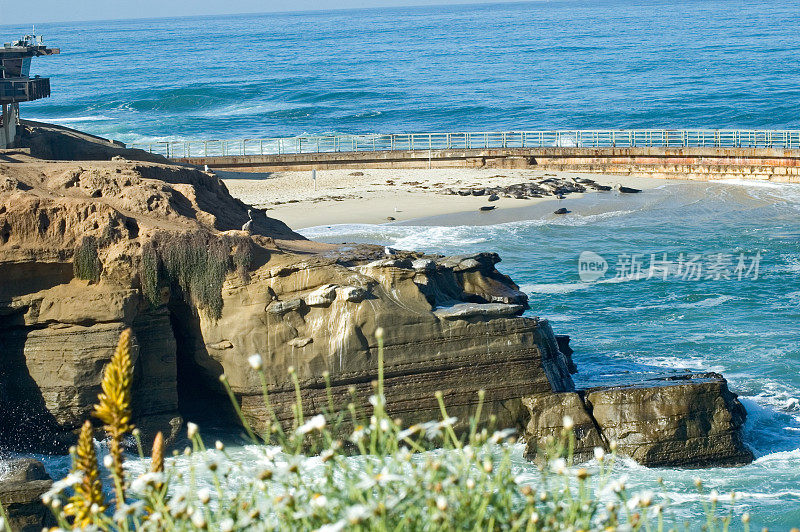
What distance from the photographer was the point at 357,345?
1518 cm

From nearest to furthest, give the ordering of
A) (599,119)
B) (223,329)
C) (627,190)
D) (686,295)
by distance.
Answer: (223,329), (686,295), (627,190), (599,119)

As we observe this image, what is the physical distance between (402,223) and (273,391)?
18356 millimetres

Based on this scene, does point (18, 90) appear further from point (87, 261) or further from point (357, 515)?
point (357, 515)

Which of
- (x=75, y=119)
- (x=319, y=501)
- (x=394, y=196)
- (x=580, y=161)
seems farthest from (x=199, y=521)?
(x=75, y=119)

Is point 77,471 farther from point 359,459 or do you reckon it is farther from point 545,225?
point 545,225

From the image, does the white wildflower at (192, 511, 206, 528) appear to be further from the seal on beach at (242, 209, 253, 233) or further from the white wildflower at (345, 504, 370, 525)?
the seal on beach at (242, 209, 253, 233)

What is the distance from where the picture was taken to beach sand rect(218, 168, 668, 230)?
34281mm

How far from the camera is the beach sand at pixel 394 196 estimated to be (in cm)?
3428

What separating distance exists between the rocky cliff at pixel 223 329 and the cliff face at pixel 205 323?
20mm

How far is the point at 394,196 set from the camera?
3747 centimetres

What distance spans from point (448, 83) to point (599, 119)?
87.9 ft

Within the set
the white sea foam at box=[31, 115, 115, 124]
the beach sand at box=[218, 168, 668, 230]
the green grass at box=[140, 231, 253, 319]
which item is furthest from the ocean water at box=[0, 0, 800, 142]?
the green grass at box=[140, 231, 253, 319]

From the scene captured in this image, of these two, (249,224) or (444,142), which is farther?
(444,142)

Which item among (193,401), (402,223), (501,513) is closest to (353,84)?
(402,223)
